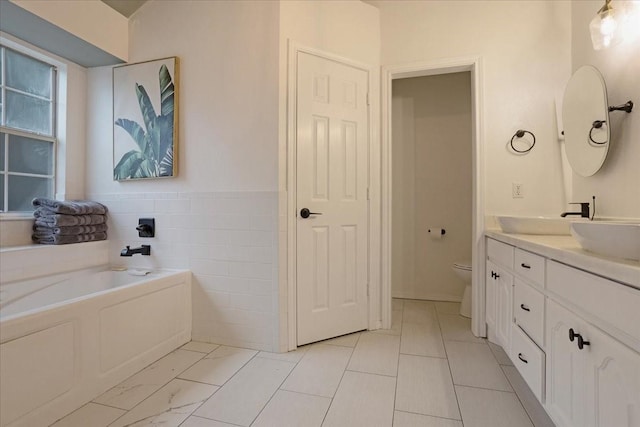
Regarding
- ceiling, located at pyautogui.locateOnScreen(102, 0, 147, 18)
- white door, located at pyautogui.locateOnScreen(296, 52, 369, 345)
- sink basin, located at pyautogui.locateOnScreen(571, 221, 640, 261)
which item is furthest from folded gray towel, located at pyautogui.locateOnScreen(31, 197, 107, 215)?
sink basin, located at pyautogui.locateOnScreen(571, 221, 640, 261)

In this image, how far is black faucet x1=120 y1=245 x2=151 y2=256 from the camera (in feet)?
7.22

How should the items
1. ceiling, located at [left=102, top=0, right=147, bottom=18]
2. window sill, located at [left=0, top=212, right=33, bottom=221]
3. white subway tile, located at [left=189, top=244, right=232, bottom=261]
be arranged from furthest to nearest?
ceiling, located at [left=102, top=0, right=147, bottom=18], white subway tile, located at [left=189, top=244, right=232, bottom=261], window sill, located at [left=0, top=212, right=33, bottom=221]

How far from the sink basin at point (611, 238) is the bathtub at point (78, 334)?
213 centimetres

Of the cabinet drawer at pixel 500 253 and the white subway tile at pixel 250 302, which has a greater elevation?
the cabinet drawer at pixel 500 253

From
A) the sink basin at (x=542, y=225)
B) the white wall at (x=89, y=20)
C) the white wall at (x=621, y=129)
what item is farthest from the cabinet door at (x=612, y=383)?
the white wall at (x=89, y=20)

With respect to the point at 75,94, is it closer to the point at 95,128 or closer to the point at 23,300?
the point at 95,128

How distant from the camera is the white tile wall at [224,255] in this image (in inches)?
81.3

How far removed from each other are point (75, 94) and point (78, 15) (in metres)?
0.64

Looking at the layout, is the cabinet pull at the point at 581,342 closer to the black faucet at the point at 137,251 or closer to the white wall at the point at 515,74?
the white wall at the point at 515,74

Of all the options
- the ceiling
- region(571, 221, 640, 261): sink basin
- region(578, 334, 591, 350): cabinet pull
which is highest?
the ceiling

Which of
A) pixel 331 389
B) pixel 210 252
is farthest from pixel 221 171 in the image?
pixel 331 389

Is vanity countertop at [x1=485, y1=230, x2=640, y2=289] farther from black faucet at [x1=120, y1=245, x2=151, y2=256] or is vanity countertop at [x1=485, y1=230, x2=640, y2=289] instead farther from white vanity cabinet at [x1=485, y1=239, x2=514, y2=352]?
black faucet at [x1=120, y1=245, x2=151, y2=256]

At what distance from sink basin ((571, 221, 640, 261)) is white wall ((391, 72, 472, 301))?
228 cm

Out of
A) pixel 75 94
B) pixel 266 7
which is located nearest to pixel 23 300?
pixel 75 94
